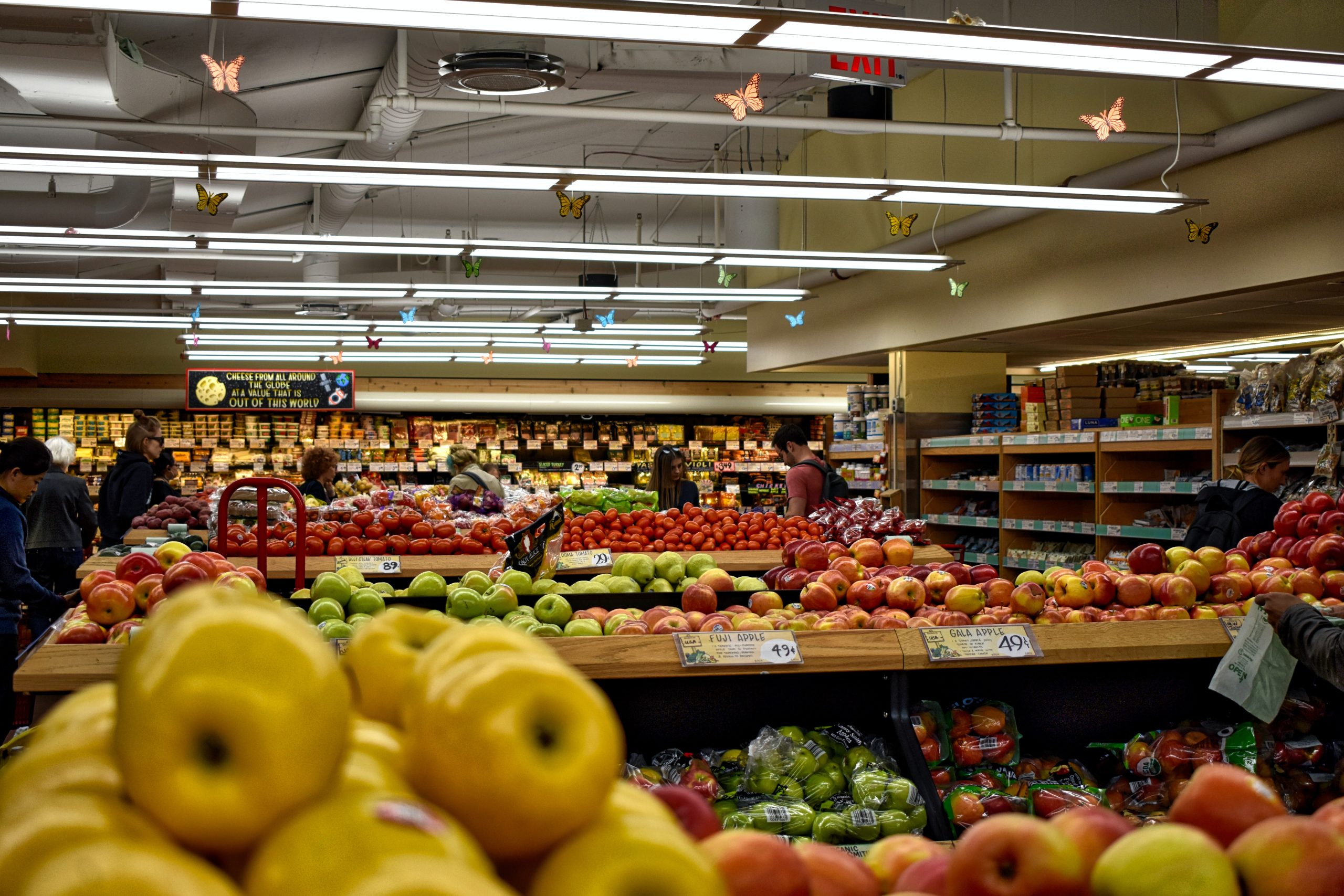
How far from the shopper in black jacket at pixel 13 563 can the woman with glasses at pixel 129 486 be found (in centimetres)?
330

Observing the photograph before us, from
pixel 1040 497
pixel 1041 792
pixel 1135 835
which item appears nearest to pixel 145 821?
pixel 1135 835

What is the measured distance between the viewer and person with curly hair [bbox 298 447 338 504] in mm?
8266

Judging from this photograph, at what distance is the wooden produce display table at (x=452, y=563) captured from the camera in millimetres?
5098

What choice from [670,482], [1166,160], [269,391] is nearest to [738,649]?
[1166,160]

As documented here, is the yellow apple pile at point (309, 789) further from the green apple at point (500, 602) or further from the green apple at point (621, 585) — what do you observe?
the green apple at point (621, 585)

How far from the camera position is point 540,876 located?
2.38 ft

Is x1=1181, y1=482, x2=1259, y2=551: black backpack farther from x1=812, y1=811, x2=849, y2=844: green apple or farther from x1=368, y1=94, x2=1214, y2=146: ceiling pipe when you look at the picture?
x1=812, y1=811, x2=849, y2=844: green apple

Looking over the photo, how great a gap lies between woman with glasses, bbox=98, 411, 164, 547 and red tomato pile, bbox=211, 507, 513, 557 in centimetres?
246

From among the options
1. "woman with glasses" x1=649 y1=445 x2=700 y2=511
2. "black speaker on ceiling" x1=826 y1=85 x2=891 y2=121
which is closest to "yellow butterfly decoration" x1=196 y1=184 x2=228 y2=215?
"black speaker on ceiling" x1=826 y1=85 x2=891 y2=121

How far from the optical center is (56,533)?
21.9 ft

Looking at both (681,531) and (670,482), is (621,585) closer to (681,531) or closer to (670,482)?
(681,531)

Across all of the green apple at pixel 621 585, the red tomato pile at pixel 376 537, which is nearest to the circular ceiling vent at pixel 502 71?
the red tomato pile at pixel 376 537

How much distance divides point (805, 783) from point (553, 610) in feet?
2.99

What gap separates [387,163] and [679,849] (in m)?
4.64
